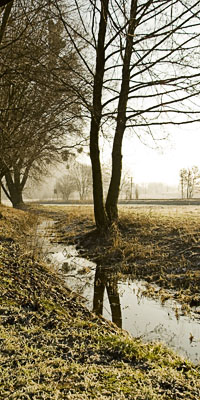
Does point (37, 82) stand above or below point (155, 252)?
above

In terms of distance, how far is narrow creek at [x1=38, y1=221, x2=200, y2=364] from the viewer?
4336 millimetres

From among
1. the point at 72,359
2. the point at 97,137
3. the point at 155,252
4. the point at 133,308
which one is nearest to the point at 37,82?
the point at 97,137

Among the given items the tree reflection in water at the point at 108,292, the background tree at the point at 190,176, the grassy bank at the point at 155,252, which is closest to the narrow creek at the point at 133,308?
the tree reflection in water at the point at 108,292

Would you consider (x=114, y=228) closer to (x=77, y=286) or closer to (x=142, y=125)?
(x=142, y=125)

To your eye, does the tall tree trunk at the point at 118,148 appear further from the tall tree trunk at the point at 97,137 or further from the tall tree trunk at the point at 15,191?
the tall tree trunk at the point at 15,191

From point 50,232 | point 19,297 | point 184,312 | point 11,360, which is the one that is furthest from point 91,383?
point 50,232

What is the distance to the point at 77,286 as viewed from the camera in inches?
261

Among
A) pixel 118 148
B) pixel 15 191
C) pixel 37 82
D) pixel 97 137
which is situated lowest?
pixel 15 191

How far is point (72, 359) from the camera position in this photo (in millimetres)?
3066

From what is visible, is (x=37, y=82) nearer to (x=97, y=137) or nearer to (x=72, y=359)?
(x=97, y=137)

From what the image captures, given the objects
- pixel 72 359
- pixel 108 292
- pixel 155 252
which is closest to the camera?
pixel 72 359

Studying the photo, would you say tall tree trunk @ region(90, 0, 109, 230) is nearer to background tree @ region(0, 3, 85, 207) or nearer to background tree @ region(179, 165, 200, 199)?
background tree @ region(0, 3, 85, 207)

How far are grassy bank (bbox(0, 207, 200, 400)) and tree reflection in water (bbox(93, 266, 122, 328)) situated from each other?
58 cm

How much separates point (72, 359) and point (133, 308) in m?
2.62
